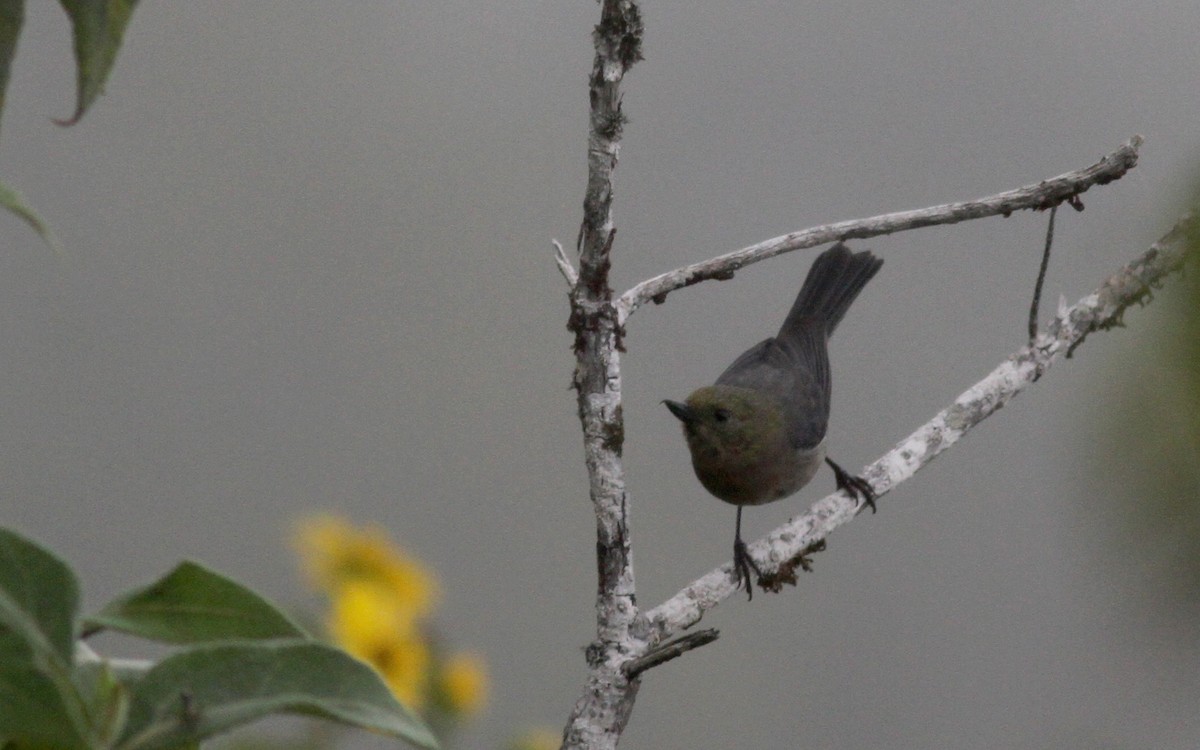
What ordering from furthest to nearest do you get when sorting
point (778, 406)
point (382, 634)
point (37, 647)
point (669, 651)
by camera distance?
point (778, 406), point (382, 634), point (669, 651), point (37, 647)

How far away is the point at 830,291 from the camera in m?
2.57

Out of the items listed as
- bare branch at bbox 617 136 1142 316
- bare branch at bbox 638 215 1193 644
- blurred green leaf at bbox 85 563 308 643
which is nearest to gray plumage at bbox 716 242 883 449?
bare branch at bbox 638 215 1193 644

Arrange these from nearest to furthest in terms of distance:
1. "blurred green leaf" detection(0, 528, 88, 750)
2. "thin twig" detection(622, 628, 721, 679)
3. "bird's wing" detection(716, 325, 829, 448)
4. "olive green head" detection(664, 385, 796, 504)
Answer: "blurred green leaf" detection(0, 528, 88, 750) → "thin twig" detection(622, 628, 721, 679) → "olive green head" detection(664, 385, 796, 504) → "bird's wing" detection(716, 325, 829, 448)

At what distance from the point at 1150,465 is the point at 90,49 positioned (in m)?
0.92

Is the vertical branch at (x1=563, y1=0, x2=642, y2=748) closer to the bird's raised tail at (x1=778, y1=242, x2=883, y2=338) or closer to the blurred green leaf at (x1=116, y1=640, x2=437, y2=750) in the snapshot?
the blurred green leaf at (x1=116, y1=640, x2=437, y2=750)

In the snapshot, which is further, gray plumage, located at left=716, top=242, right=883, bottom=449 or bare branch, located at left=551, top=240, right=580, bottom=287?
gray plumage, located at left=716, top=242, right=883, bottom=449

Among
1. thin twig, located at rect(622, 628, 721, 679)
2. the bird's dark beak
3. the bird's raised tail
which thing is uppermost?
the bird's raised tail

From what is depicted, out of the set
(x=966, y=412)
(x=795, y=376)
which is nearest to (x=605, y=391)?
(x=966, y=412)

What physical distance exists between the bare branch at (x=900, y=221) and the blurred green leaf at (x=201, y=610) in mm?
584

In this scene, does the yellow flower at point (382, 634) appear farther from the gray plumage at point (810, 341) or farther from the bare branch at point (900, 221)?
the gray plumage at point (810, 341)

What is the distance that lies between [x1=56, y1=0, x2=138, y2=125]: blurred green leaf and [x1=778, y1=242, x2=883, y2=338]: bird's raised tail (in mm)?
2218

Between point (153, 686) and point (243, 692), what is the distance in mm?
32

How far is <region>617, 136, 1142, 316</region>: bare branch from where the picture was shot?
1067 mm

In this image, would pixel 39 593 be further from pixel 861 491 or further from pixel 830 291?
pixel 830 291
